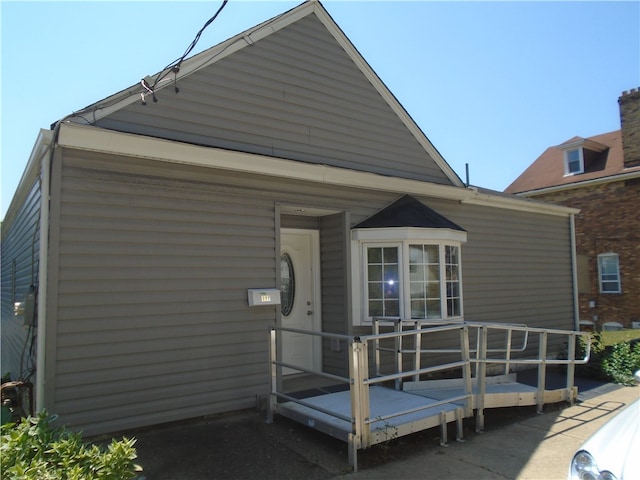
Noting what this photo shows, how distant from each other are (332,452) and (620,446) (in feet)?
8.90

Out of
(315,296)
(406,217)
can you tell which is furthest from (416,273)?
(315,296)

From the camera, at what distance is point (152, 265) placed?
5242 millimetres

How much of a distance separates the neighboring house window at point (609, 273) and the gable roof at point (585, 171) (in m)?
3.06

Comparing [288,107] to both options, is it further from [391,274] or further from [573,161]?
[573,161]

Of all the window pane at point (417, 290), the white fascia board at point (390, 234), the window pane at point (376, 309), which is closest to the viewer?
the white fascia board at point (390, 234)

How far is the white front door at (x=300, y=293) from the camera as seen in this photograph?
714 centimetres

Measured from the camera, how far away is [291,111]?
6.74 m

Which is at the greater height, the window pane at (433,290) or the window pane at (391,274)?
the window pane at (391,274)

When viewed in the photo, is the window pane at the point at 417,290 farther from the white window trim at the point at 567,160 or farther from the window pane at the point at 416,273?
the white window trim at the point at 567,160

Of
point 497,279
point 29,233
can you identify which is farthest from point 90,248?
point 497,279

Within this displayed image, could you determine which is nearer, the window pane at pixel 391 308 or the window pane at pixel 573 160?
the window pane at pixel 391 308

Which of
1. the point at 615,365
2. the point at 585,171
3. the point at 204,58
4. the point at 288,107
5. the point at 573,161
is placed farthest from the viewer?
the point at 573,161

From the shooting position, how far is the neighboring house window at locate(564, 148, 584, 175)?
1942cm

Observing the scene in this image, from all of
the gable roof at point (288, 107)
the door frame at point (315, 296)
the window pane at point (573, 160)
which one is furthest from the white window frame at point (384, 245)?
the window pane at point (573, 160)
